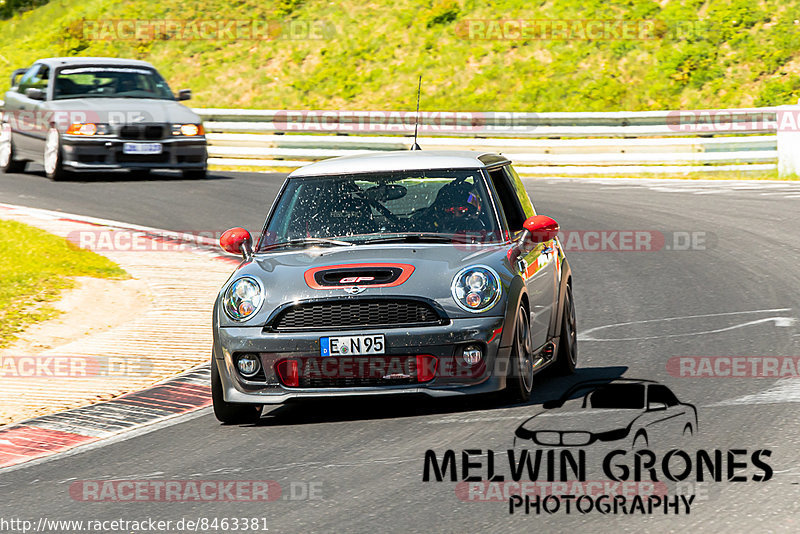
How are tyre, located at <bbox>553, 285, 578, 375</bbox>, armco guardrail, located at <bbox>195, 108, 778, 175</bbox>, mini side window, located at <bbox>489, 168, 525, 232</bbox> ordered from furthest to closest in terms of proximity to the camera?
armco guardrail, located at <bbox>195, 108, 778, 175</bbox>
tyre, located at <bbox>553, 285, 578, 375</bbox>
mini side window, located at <bbox>489, 168, 525, 232</bbox>

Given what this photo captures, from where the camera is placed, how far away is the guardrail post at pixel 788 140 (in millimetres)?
20625

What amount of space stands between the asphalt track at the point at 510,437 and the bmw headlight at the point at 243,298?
683mm

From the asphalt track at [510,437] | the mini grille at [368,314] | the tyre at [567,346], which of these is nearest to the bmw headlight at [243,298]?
the mini grille at [368,314]

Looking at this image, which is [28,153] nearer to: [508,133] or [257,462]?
[508,133]

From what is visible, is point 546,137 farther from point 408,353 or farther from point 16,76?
point 408,353

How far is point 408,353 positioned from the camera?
7.14 metres

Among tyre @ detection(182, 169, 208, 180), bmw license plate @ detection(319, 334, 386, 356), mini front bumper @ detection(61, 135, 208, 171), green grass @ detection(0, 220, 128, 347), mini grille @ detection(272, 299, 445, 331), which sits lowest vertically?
tyre @ detection(182, 169, 208, 180)

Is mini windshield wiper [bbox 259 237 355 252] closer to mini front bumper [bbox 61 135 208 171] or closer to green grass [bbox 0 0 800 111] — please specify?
mini front bumper [bbox 61 135 208 171]

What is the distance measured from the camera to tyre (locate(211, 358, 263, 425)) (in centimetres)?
758

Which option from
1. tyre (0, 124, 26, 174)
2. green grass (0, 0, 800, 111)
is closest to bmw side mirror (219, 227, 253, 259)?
tyre (0, 124, 26, 174)

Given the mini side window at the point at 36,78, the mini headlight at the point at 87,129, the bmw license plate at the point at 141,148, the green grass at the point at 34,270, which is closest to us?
the green grass at the point at 34,270

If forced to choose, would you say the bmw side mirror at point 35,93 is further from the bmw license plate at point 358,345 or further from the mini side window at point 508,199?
→ the bmw license plate at point 358,345

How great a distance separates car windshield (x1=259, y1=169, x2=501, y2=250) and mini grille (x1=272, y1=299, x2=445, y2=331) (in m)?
0.81

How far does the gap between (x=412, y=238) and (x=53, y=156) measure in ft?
43.6
